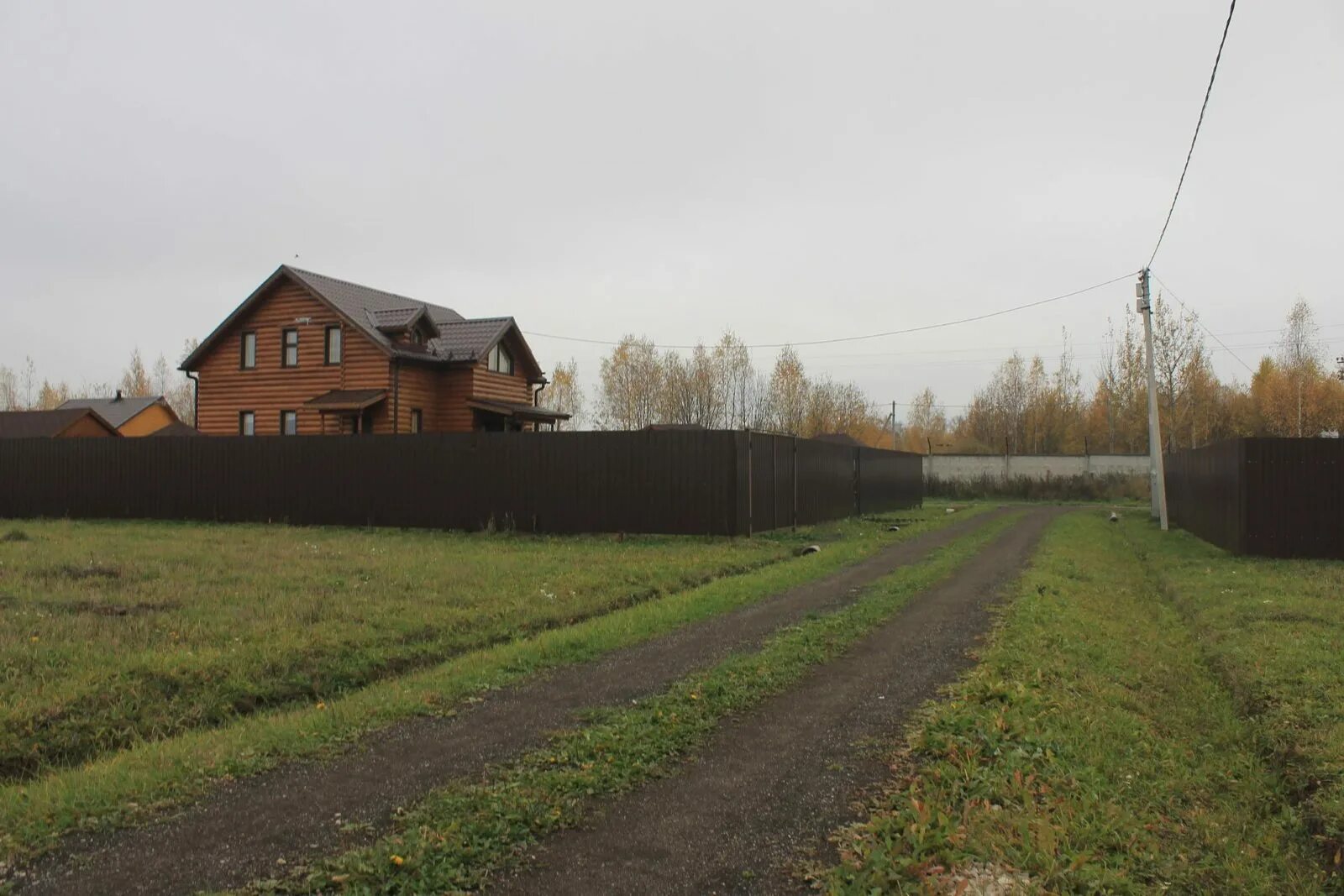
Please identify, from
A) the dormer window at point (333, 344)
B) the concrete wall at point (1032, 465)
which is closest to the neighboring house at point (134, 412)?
the dormer window at point (333, 344)

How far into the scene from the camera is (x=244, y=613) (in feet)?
28.6

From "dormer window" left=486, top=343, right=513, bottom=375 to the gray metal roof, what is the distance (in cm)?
2835

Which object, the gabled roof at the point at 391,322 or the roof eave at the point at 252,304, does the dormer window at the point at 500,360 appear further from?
the roof eave at the point at 252,304

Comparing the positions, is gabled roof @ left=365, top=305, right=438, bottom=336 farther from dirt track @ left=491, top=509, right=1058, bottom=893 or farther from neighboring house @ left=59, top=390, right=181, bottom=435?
neighboring house @ left=59, top=390, right=181, bottom=435

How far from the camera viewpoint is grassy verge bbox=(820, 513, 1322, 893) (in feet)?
11.7

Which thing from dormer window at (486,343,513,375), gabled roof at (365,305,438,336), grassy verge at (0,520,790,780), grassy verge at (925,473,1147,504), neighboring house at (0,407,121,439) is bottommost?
grassy verge at (0,520,790,780)

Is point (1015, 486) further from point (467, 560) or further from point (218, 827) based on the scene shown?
point (218, 827)

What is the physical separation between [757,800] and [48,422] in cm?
4604

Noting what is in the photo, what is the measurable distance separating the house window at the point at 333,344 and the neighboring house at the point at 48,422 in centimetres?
1967

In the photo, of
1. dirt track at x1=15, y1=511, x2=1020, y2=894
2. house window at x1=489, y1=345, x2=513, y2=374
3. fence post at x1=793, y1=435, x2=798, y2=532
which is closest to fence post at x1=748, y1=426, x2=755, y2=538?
fence post at x1=793, y1=435, x2=798, y2=532

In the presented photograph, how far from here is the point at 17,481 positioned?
23.8 metres

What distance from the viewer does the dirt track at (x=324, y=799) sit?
3.62 metres

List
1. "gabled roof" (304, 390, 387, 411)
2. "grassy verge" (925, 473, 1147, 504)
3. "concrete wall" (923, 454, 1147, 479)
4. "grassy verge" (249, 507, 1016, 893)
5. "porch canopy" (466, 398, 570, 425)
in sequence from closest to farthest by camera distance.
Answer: "grassy verge" (249, 507, 1016, 893)
"gabled roof" (304, 390, 387, 411)
"porch canopy" (466, 398, 570, 425)
"grassy verge" (925, 473, 1147, 504)
"concrete wall" (923, 454, 1147, 479)

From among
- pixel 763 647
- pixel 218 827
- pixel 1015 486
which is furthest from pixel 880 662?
pixel 1015 486
